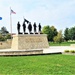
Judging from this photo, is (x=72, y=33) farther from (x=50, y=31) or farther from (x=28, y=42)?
(x=28, y=42)

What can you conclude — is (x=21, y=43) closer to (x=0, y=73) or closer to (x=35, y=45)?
(x=35, y=45)

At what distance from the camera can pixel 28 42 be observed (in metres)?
38.7

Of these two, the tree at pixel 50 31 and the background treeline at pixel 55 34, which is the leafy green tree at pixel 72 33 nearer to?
the background treeline at pixel 55 34

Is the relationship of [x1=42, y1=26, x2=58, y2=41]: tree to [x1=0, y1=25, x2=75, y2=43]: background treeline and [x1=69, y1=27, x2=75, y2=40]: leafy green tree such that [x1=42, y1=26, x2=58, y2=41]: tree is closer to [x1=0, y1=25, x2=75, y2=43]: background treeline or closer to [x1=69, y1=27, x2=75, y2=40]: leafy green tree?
[x1=0, y1=25, x2=75, y2=43]: background treeline

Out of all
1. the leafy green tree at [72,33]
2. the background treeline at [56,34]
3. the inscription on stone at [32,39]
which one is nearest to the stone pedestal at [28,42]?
the inscription on stone at [32,39]

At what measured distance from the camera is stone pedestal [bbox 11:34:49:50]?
37812 millimetres

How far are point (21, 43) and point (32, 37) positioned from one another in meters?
2.45

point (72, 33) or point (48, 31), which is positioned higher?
point (48, 31)

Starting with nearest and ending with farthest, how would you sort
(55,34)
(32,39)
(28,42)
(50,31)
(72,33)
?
1. (28,42)
2. (32,39)
3. (50,31)
4. (55,34)
5. (72,33)

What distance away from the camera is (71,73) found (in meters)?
11.2

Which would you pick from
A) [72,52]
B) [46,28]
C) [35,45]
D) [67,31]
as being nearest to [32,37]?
[35,45]

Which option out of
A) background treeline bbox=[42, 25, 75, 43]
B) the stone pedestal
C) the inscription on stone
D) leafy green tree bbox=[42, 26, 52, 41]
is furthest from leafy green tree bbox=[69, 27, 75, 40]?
the inscription on stone

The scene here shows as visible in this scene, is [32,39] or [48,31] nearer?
[32,39]

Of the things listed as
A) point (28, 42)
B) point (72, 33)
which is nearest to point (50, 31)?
point (72, 33)
